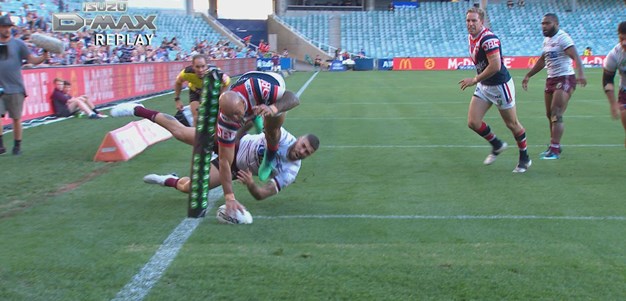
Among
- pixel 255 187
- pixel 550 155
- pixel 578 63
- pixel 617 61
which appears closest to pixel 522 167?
pixel 550 155

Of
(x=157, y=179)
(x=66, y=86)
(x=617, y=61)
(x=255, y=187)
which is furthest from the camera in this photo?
(x=66, y=86)

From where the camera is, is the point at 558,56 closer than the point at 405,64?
Yes

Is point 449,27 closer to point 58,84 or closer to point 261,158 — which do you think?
point 58,84

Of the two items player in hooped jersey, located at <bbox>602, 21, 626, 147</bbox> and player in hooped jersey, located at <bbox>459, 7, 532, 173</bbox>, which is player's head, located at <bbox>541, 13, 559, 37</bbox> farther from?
player in hooped jersey, located at <bbox>602, 21, 626, 147</bbox>

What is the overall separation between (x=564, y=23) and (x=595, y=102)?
46098 millimetres

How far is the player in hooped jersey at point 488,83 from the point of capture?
8508mm

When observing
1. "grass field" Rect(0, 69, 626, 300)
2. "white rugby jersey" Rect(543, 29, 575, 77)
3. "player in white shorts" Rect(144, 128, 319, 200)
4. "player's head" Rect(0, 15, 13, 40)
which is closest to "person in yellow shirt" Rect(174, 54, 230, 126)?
"grass field" Rect(0, 69, 626, 300)

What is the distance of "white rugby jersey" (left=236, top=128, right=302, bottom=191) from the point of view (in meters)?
6.62

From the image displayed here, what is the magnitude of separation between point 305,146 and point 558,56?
5049mm

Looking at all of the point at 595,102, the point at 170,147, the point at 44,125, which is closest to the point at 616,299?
the point at 170,147

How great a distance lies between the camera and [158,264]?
190 inches

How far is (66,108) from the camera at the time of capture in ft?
52.4

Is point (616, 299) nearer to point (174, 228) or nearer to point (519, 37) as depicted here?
point (174, 228)

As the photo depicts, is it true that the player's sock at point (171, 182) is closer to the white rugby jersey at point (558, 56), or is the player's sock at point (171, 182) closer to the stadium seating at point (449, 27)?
the white rugby jersey at point (558, 56)
